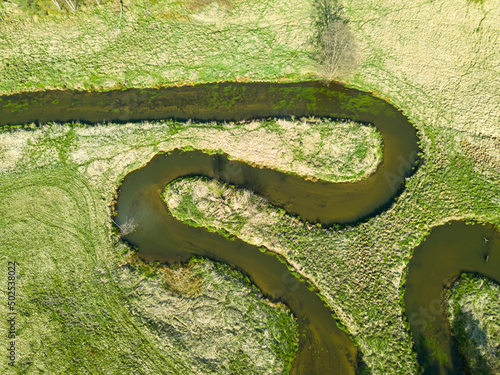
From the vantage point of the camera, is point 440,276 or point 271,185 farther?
point 271,185

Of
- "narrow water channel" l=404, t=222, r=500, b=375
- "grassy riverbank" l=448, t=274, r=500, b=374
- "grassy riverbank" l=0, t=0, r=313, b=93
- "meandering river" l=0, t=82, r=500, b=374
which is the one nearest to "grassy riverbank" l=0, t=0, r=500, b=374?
"grassy riverbank" l=0, t=0, r=313, b=93

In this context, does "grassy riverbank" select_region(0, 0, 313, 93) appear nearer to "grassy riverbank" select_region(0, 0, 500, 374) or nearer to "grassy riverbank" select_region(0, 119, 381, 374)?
"grassy riverbank" select_region(0, 0, 500, 374)

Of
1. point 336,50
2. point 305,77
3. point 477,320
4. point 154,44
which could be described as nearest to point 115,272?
point 154,44

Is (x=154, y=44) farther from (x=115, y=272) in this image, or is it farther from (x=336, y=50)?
(x=115, y=272)

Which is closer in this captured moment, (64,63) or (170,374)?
(170,374)

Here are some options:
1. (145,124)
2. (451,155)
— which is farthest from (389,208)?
(145,124)

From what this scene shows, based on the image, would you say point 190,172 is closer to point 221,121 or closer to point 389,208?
point 221,121
